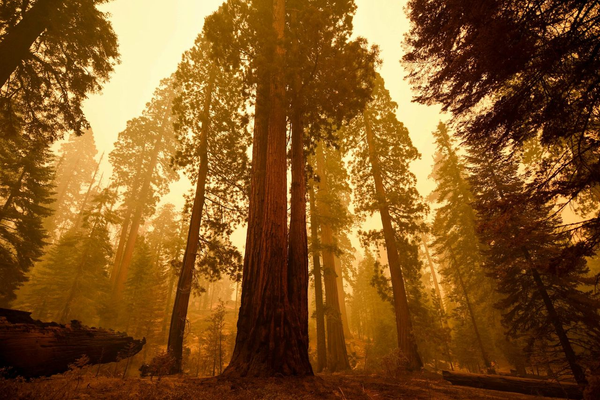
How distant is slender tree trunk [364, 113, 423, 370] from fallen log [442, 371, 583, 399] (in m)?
1.87

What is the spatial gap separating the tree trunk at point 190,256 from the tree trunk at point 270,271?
4.27 metres

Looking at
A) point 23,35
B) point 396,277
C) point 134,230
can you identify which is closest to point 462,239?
point 396,277

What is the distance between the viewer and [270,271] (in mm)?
4727

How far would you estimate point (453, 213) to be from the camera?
1764 cm

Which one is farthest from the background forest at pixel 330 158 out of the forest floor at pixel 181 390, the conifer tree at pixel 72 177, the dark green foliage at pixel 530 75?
the conifer tree at pixel 72 177

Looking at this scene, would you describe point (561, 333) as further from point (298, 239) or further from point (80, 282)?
point (80, 282)

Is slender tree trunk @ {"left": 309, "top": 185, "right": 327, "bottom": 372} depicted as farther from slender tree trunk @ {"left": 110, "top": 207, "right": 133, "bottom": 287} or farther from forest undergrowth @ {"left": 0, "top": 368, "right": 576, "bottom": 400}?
slender tree trunk @ {"left": 110, "top": 207, "right": 133, "bottom": 287}

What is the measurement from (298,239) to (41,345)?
5.03 metres

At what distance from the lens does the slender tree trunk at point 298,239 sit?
15.7 feet

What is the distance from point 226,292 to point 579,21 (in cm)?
7092

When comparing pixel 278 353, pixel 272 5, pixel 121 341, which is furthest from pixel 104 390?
pixel 272 5

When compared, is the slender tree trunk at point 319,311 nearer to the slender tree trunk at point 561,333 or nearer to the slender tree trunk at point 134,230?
the slender tree trunk at point 561,333

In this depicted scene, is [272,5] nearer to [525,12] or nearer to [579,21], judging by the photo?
[525,12]

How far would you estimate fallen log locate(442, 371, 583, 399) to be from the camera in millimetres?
5469
